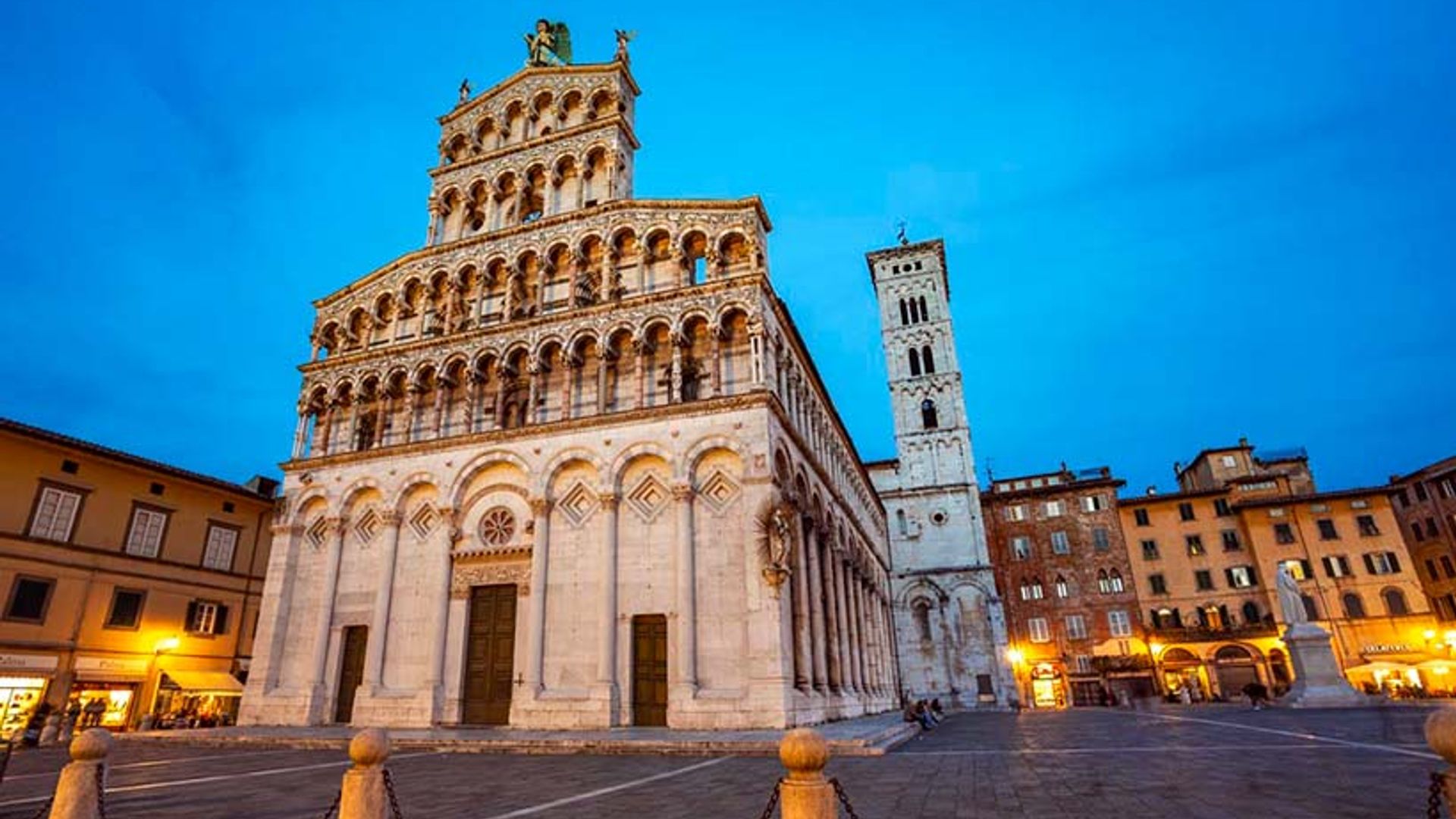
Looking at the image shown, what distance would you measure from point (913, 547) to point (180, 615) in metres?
37.0

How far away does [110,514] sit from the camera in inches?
1004

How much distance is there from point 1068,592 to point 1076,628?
2.11m

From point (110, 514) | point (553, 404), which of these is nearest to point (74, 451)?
point (110, 514)

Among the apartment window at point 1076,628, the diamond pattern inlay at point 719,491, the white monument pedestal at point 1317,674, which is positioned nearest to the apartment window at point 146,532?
the diamond pattern inlay at point 719,491

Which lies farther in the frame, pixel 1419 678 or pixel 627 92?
pixel 1419 678

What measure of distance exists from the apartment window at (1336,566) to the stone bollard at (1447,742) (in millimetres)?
46815

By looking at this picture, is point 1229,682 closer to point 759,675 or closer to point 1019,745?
point 1019,745

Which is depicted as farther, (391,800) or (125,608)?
(125,608)

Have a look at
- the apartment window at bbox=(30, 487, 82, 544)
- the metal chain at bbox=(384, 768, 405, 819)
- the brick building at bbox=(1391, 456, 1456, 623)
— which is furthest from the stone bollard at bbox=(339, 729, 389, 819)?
the brick building at bbox=(1391, 456, 1456, 623)

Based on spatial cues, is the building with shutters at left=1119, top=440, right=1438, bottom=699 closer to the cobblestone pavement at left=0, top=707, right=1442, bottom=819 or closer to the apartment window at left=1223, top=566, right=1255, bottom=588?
the apartment window at left=1223, top=566, right=1255, bottom=588

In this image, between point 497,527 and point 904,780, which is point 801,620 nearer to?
point 497,527

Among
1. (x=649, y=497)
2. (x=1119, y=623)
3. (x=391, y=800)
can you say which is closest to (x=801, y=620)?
(x=649, y=497)

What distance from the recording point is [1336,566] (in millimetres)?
39906

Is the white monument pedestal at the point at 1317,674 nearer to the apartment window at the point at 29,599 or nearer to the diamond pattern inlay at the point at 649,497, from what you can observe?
the diamond pattern inlay at the point at 649,497
